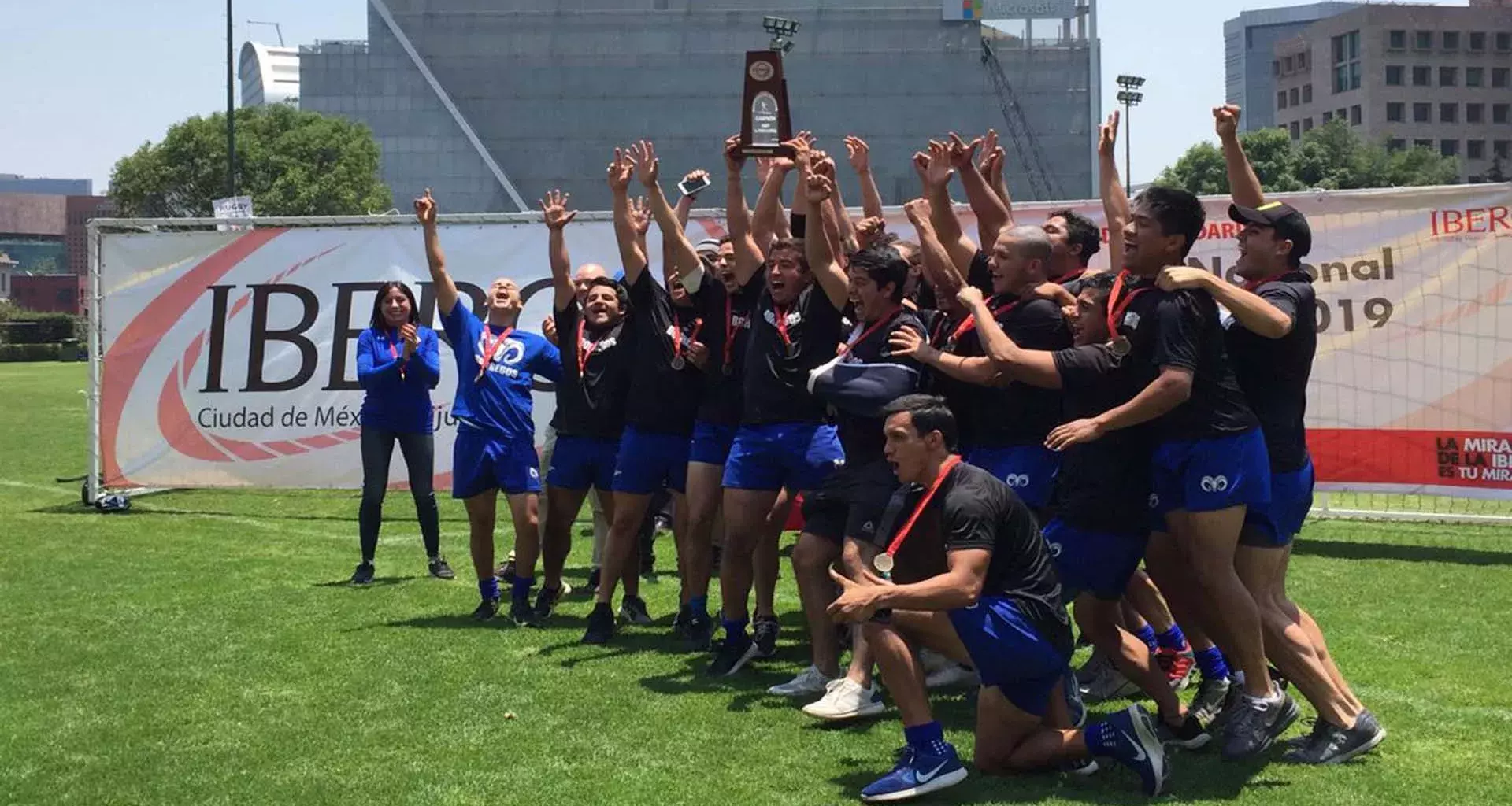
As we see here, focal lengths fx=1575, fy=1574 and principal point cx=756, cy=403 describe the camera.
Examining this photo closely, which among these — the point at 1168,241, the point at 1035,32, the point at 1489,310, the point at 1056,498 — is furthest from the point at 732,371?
the point at 1035,32

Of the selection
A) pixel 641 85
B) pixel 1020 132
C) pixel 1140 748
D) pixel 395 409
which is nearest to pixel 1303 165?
pixel 1020 132

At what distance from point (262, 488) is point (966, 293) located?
10.7m

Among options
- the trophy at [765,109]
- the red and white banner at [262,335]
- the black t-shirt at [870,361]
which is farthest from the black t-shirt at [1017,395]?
the red and white banner at [262,335]

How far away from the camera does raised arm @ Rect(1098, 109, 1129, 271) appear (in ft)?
23.9

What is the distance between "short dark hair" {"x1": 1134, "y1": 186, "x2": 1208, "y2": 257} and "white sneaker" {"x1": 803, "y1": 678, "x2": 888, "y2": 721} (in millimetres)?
2288

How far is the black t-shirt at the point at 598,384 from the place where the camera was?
8.81m

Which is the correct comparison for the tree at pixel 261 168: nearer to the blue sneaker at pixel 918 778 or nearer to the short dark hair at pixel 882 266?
the short dark hair at pixel 882 266

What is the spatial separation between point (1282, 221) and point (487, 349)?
16.2 feet

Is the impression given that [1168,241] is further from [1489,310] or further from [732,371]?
[1489,310]

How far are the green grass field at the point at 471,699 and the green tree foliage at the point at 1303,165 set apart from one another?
230 ft

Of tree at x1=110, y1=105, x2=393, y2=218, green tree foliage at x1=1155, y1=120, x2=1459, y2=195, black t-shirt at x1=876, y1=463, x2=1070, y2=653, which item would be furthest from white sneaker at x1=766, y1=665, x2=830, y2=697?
green tree foliage at x1=1155, y1=120, x2=1459, y2=195

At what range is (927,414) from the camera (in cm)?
548

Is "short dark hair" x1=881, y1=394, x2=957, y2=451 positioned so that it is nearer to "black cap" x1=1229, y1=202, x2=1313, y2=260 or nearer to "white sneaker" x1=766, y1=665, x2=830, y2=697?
"black cap" x1=1229, y1=202, x2=1313, y2=260

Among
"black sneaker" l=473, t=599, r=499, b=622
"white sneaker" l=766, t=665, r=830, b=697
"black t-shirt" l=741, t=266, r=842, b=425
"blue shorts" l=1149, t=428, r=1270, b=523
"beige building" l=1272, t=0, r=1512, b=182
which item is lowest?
"white sneaker" l=766, t=665, r=830, b=697
